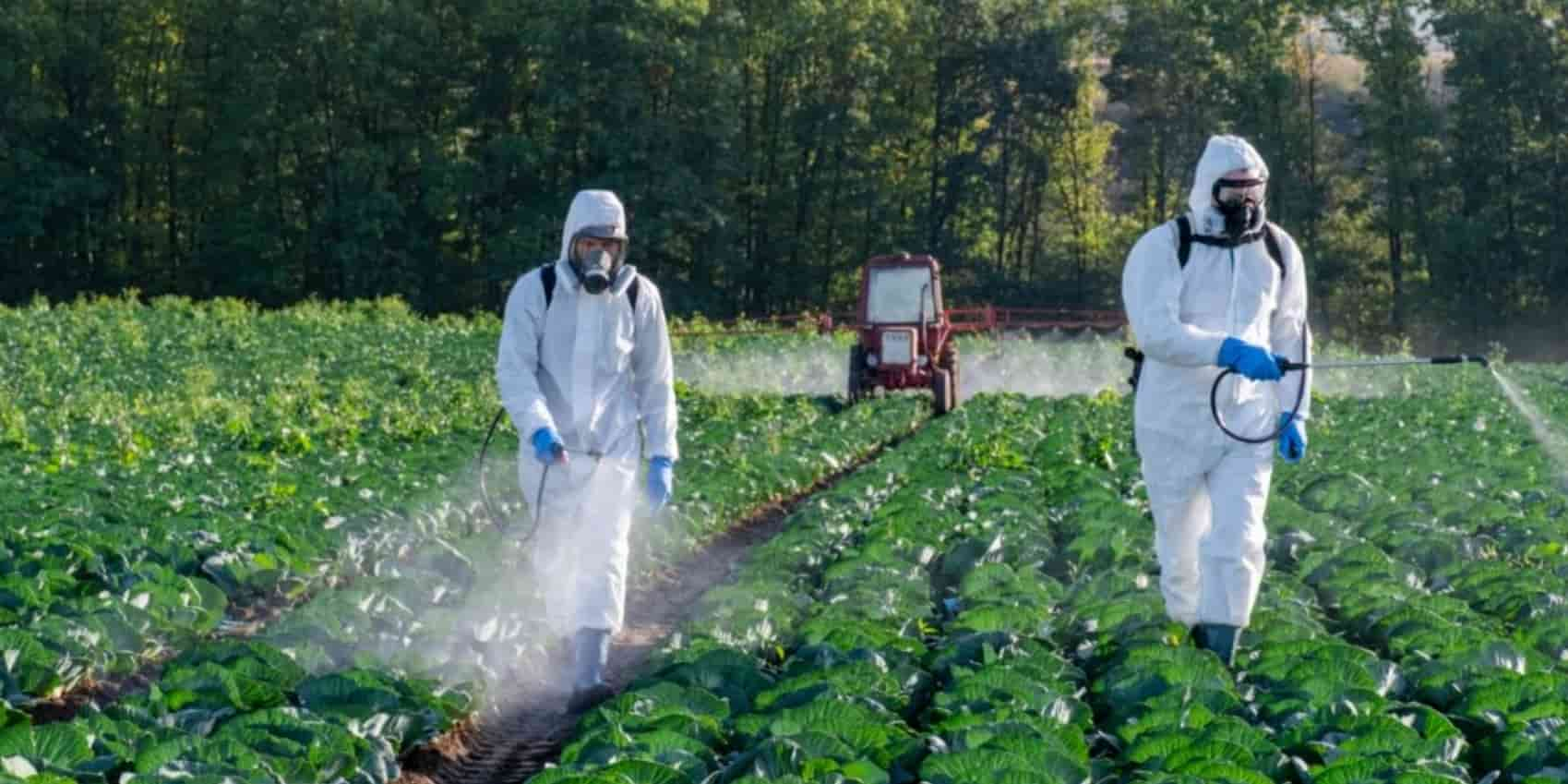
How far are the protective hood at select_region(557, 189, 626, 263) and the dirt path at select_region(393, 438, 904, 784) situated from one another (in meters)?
1.89

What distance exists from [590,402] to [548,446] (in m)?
0.43

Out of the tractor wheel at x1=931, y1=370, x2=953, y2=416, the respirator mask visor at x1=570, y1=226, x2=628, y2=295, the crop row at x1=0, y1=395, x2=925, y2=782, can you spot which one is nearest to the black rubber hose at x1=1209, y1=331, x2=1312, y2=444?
the respirator mask visor at x1=570, y1=226, x2=628, y2=295

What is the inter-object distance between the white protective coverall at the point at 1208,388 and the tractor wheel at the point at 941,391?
18.3m

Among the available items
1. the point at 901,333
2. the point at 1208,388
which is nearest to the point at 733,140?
the point at 901,333

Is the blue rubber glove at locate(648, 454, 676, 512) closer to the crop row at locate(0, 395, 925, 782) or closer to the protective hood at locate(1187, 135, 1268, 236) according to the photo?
the crop row at locate(0, 395, 925, 782)

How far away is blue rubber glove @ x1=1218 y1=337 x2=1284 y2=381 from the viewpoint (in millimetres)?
7520

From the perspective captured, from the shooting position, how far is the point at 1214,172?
25.8 ft

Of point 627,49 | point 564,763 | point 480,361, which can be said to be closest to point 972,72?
point 627,49

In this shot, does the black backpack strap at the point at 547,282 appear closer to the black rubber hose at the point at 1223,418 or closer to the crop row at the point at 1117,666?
the crop row at the point at 1117,666

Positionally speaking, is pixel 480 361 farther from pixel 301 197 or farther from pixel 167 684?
pixel 301 197

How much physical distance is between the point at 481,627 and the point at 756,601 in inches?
48.4

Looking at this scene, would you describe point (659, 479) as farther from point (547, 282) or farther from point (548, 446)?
Answer: point (547, 282)

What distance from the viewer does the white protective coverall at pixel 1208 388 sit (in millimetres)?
7797

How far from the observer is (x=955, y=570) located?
1058 centimetres
